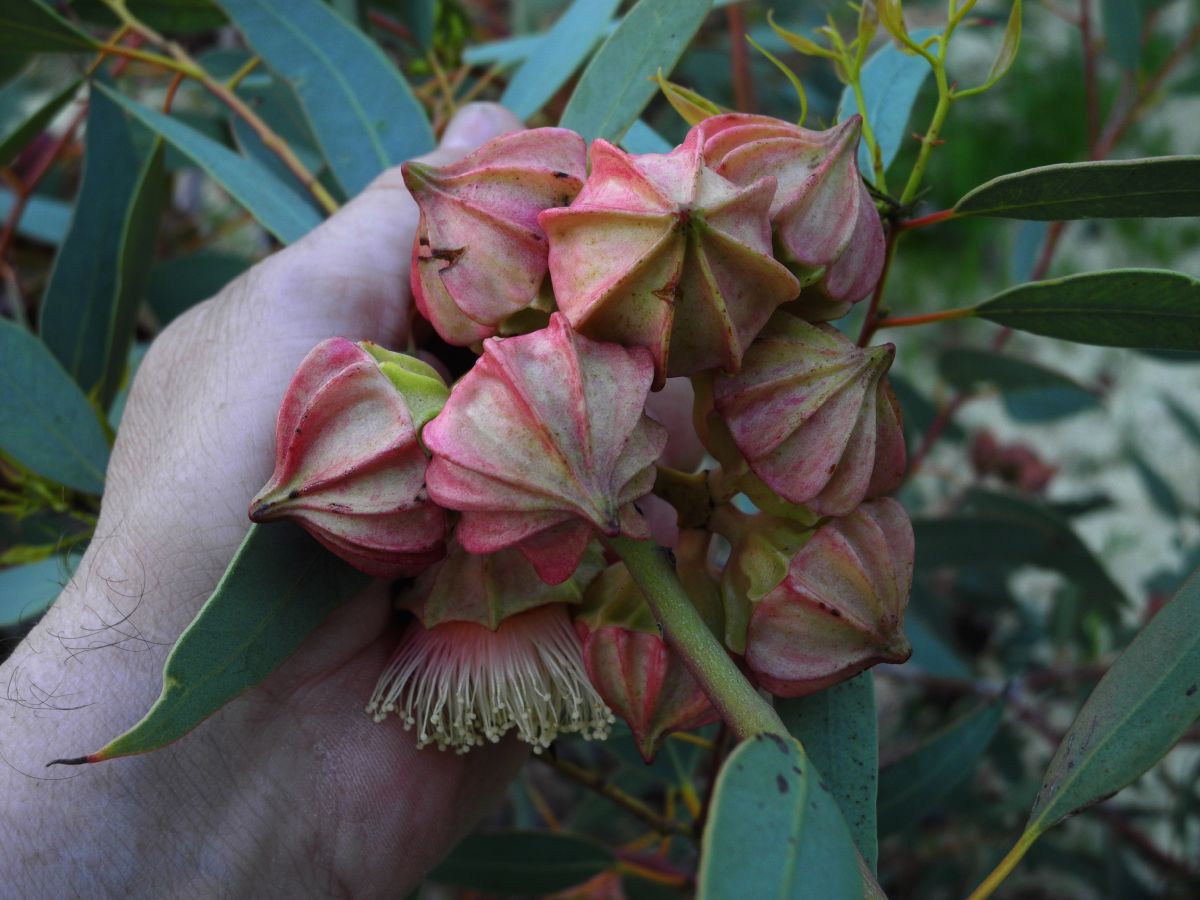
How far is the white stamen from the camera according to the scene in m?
0.93

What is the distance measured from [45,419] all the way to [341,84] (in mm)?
491

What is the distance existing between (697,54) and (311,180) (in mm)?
987

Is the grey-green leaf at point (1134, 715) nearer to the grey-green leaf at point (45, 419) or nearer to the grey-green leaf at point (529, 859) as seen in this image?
the grey-green leaf at point (529, 859)

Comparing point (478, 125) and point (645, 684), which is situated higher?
point (478, 125)

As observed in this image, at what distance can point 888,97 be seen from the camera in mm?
1097

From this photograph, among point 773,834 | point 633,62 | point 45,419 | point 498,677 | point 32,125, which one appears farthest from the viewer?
→ point 32,125

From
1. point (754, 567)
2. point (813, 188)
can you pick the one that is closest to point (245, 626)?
point (754, 567)

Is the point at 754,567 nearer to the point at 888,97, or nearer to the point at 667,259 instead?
the point at 667,259

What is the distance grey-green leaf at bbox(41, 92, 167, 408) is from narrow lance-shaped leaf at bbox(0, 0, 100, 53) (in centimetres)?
7

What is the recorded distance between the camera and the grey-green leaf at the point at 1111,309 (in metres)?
0.83

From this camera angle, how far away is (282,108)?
1.56 meters

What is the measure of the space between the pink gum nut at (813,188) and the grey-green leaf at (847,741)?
0.33 metres

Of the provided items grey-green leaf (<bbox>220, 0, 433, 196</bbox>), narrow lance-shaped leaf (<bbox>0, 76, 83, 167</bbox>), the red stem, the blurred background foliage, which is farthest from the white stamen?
the red stem

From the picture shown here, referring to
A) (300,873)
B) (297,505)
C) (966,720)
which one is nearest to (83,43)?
(297,505)
